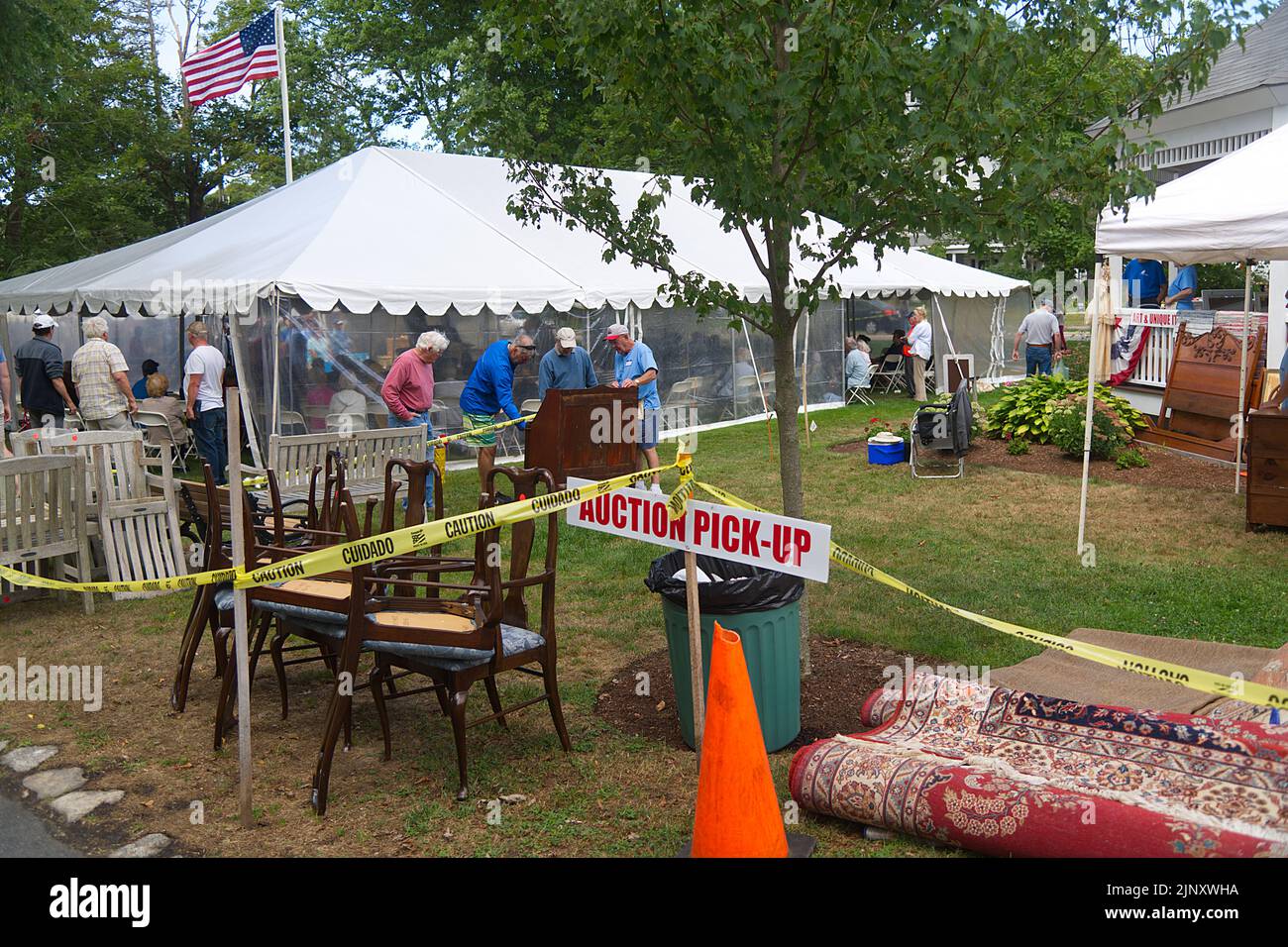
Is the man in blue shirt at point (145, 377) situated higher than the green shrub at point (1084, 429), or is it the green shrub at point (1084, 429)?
the man in blue shirt at point (145, 377)

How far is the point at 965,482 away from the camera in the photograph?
1193 centimetres

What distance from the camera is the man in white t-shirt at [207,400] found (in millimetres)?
12281

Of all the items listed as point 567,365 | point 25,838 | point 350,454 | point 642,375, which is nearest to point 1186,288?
point 642,375

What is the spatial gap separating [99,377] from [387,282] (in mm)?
3409

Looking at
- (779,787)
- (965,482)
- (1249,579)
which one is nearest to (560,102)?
(965,482)

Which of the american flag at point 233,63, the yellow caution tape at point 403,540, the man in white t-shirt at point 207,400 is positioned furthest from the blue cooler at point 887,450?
the american flag at point 233,63

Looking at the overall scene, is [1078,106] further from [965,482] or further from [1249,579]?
[965,482]

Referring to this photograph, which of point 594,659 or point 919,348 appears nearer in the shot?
point 594,659

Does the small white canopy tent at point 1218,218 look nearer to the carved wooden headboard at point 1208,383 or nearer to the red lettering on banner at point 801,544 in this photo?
the carved wooden headboard at point 1208,383

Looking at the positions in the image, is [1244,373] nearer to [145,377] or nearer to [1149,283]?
[1149,283]

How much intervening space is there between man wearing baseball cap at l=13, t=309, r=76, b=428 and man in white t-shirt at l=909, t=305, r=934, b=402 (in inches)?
593

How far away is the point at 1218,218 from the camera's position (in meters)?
7.99

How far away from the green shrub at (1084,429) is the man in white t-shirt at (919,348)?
853 cm
